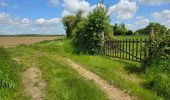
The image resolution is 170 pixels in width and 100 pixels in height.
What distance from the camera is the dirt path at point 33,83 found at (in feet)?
29.2

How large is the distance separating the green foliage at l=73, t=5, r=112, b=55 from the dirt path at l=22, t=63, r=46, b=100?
6.79m

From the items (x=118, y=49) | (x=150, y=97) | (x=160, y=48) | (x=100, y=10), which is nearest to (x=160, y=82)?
(x=150, y=97)

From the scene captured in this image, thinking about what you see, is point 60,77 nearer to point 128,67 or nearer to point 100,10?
point 128,67

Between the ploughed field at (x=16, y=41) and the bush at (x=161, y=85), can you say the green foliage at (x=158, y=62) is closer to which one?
the bush at (x=161, y=85)

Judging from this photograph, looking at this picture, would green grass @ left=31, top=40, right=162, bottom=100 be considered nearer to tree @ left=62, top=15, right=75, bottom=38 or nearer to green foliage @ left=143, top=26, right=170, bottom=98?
green foliage @ left=143, top=26, right=170, bottom=98

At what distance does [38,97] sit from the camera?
863 cm

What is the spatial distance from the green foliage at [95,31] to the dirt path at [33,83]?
267 inches

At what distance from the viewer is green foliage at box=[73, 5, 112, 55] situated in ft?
63.0

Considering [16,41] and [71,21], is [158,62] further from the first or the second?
[16,41]

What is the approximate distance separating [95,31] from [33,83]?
31.5ft

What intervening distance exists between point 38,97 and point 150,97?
121 inches

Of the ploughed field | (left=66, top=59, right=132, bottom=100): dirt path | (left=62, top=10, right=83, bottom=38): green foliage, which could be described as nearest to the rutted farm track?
(left=66, top=59, right=132, bottom=100): dirt path

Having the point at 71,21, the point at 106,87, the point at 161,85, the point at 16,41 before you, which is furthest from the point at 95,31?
the point at 16,41

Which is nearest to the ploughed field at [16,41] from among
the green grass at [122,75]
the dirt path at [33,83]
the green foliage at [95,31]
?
the green foliage at [95,31]
